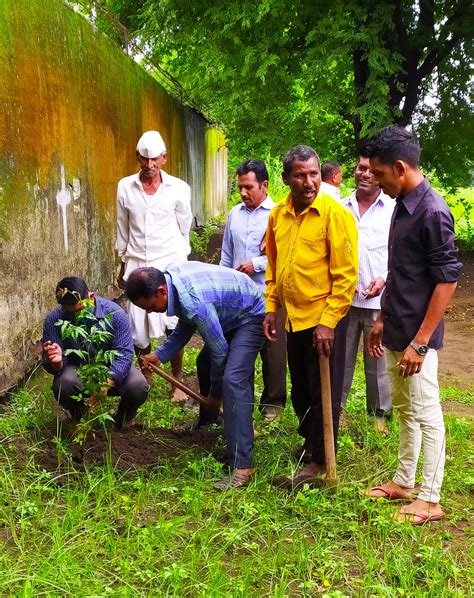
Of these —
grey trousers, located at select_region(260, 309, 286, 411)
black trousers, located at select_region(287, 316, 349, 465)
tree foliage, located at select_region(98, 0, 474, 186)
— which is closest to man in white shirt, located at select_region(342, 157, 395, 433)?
grey trousers, located at select_region(260, 309, 286, 411)

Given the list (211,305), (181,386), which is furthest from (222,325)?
(181,386)

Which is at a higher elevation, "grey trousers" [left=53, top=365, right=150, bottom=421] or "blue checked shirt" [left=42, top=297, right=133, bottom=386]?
"blue checked shirt" [left=42, top=297, right=133, bottom=386]

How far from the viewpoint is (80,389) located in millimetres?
3625

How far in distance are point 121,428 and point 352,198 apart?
2175 mm

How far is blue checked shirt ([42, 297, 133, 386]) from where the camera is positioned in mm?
3736

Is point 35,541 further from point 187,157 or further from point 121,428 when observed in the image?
point 187,157

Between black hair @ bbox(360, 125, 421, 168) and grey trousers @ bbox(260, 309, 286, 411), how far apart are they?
180cm

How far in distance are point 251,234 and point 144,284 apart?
1535mm

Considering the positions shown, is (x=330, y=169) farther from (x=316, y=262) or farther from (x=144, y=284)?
(x=144, y=284)

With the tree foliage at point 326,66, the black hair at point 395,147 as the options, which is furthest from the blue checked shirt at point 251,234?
the tree foliage at point 326,66

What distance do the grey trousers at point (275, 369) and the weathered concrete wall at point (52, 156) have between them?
1.66m

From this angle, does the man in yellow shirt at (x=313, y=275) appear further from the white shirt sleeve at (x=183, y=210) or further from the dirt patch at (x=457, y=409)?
the dirt patch at (x=457, y=409)

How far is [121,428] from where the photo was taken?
405cm

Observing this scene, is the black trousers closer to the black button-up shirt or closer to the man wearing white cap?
the black button-up shirt
